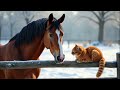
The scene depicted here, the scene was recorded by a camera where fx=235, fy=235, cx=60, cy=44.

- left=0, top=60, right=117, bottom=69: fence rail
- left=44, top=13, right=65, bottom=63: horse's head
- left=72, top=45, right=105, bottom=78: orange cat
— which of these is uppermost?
left=44, top=13, right=65, bottom=63: horse's head

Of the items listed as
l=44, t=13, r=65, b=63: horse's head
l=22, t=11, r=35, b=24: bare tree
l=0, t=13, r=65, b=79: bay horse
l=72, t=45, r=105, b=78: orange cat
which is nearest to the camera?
l=44, t=13, r=65, b=63: horse's head

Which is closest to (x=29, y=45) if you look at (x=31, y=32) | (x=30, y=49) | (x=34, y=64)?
(x=30, y=49)

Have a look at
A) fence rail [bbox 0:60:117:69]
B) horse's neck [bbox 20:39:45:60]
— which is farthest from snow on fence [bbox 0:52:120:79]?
horse's neck [bbox 20:39:45:60]

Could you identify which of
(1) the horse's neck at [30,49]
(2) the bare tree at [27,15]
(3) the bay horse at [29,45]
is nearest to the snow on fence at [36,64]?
(3) the bay horse at [29,45]

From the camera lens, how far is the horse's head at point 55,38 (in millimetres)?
3225

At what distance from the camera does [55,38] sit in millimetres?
3338

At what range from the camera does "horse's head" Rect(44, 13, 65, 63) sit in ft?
10.6

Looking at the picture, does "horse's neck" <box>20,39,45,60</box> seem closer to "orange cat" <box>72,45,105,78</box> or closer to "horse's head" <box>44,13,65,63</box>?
"horse's head" <box>44,13,65,63</box>

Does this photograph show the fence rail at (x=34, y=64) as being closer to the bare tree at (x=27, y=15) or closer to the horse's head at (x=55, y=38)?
the horse's head at (x=55, y=38)

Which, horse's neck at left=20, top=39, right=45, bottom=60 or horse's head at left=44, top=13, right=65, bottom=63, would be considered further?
horse's neck at left=20, top=39, right=45, bottom=60

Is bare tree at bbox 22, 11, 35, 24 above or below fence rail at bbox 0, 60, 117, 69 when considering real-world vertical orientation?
above

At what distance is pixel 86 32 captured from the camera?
51250 millimetres
